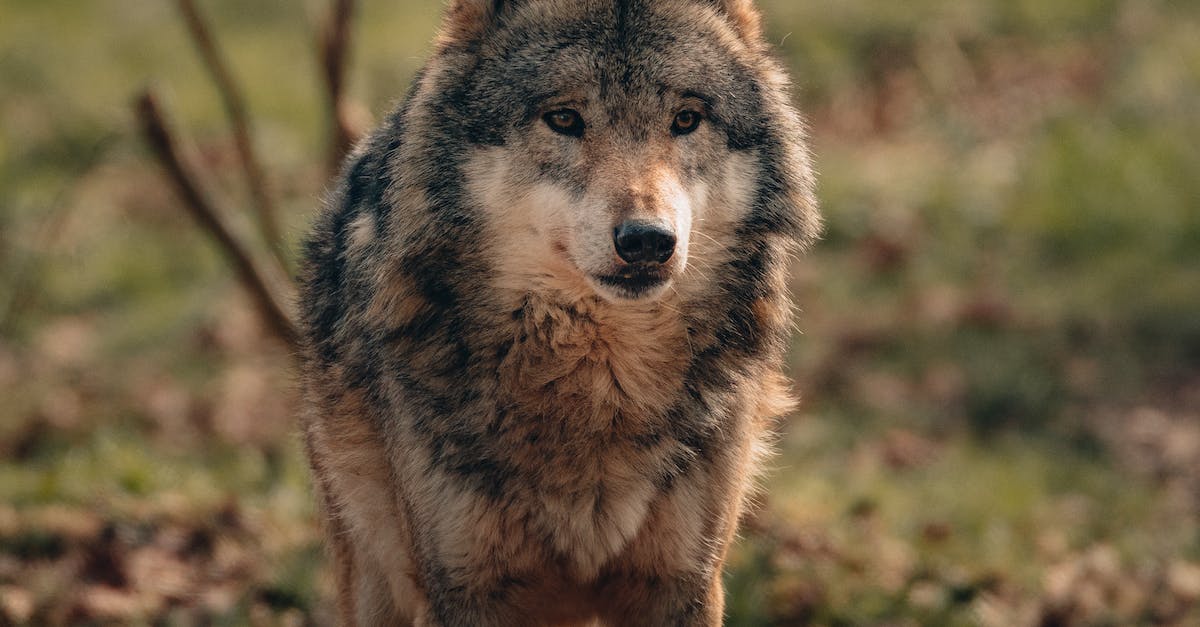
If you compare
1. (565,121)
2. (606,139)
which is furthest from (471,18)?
(606,139)

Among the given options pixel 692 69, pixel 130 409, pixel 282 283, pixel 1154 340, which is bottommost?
pixel 130 409

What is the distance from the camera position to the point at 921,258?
9422 millimetres

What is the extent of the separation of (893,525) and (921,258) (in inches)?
145

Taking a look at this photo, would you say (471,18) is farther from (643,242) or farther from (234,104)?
(234,104)

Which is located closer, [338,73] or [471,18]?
[471,18]

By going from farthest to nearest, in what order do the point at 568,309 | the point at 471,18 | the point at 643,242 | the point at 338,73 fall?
the point at 338,73
the point at 471,18
the point at 568,309
the point at 643,242

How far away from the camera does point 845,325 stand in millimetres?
8742

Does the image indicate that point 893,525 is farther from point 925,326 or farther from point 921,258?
point 921,258

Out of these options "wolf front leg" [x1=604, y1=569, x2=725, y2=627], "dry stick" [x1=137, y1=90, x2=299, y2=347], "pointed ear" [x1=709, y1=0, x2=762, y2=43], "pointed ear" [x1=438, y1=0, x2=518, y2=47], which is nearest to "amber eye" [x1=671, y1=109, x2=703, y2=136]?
"pointed ear" [x1=709, y1=0, x2=762, y2=43]

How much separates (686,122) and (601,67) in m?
0.29

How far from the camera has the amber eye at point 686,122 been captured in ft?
11.5

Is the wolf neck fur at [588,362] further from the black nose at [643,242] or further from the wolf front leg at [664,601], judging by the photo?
the wolf front leg at [664,601]

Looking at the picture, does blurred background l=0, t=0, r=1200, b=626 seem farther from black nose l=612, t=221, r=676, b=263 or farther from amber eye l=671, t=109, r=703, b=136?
black nose l=612, t=221, r=676, b=263

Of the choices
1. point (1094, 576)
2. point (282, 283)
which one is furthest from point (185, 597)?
point (1094, 576)
